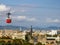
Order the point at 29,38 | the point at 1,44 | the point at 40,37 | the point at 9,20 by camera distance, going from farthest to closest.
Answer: the point at 40,37, the point at 29,38, the point at 1,44, the point at 9,20

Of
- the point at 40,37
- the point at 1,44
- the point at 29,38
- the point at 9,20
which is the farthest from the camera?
the point at 40,37

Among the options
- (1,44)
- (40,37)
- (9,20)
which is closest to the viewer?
(9,20)

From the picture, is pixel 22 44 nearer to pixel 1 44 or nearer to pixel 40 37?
pixel 1 44

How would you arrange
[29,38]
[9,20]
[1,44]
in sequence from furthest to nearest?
1. [29,38]
2. [1,44]
3. [9,20]

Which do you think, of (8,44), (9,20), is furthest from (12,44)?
(9,20)

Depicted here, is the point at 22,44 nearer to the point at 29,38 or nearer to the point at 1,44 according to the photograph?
the point at 1,44

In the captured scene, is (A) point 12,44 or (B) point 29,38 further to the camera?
(B) point 29,38

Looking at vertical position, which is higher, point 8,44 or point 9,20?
point 9,20

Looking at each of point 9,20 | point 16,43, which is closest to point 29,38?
point 16,43
